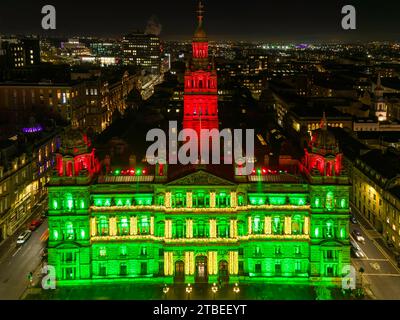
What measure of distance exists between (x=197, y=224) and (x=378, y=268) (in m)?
31.6

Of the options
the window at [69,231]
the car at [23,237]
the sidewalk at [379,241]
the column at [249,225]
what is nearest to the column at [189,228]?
the column at [249,225]

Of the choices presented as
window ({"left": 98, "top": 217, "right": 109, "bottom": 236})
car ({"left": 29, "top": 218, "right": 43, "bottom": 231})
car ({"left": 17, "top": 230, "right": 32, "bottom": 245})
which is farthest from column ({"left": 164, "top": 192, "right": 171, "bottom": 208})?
car ({"left": 29, "top": 218, "right": 43, "bottom": 231})

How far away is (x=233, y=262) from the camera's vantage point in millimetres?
90250

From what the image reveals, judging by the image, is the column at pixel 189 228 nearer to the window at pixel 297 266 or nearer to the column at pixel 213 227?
the column at pixel 213 227

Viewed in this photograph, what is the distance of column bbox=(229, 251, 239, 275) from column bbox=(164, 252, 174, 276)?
931cm

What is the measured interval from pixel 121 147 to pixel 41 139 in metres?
29.2

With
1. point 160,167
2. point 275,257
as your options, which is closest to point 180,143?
point 160,167

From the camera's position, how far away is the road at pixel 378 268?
8600cm

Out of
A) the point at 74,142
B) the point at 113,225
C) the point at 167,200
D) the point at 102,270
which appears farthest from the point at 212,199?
the point at 74,142

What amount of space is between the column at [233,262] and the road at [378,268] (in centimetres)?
2034

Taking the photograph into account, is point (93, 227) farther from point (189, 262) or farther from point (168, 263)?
point (189, 262)

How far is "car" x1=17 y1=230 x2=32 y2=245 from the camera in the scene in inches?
4126

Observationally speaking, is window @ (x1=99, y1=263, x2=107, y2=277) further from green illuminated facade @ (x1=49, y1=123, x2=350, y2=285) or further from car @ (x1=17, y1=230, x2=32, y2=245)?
car @ (x1=17, y1=230, x2=32, y2=245)
